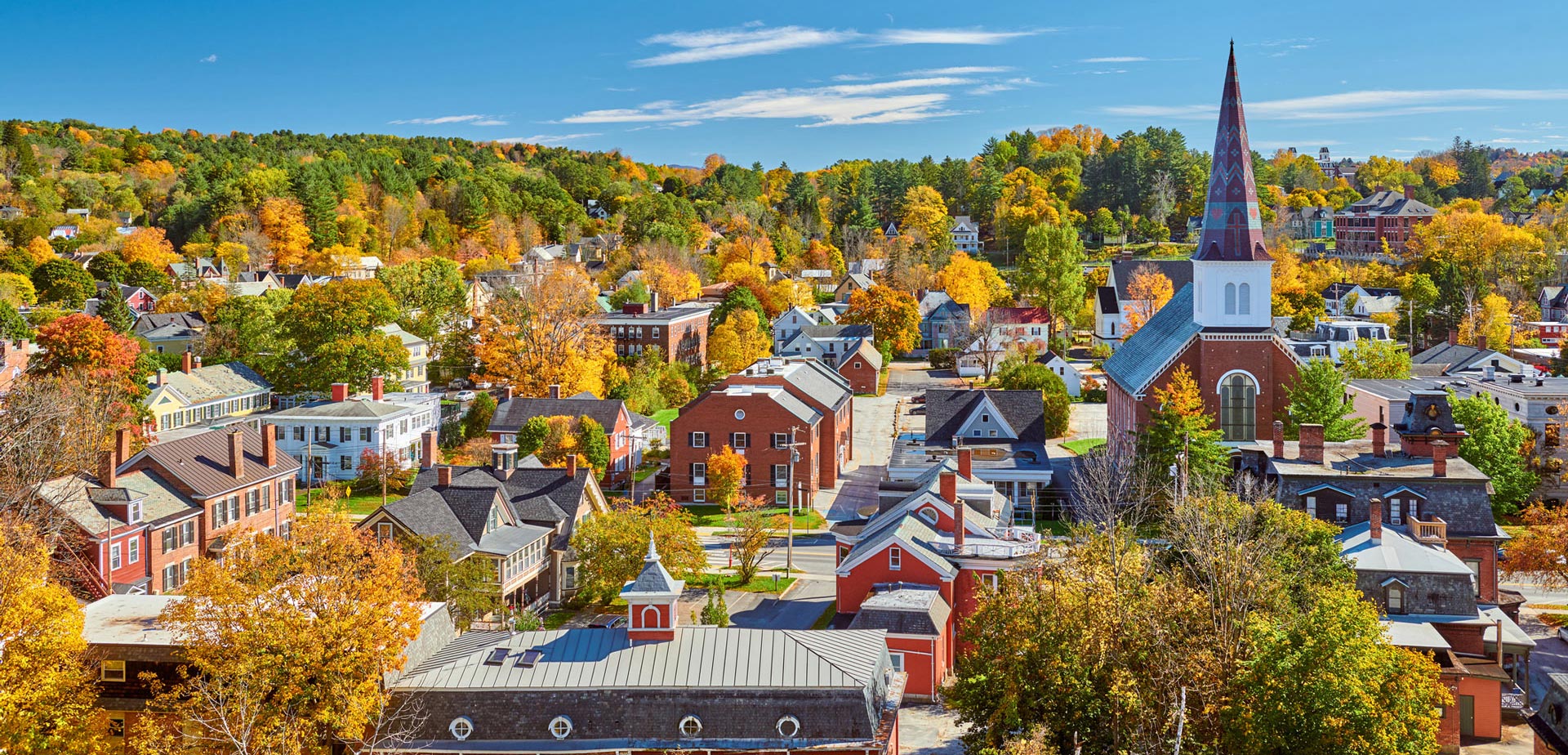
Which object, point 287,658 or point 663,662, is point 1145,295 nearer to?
point 663,662

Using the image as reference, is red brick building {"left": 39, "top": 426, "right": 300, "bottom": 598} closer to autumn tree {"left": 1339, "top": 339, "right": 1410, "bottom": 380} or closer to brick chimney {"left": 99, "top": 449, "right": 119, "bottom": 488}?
brick chimney {"left": 99, "top": 449, "right": 119, "bottom": 488}

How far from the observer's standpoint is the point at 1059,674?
2927 cm

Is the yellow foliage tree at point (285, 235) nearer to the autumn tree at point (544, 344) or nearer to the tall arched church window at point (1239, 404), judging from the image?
the autumn tree at point (544, 344)

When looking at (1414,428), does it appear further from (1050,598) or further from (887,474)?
(1050,598)

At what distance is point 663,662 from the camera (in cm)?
3234

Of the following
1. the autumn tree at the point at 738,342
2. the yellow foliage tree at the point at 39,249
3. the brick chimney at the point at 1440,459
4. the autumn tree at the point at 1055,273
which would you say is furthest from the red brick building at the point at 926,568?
the yellow foliage tree at the point at 39,249

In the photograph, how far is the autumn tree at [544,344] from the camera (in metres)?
82.8

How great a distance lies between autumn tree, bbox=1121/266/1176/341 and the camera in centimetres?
10425

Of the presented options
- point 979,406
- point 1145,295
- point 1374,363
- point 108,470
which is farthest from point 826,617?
point 1145,295

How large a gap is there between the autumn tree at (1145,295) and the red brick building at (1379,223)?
4180 centimetres

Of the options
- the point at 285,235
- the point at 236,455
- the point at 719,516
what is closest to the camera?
the point at 236,455

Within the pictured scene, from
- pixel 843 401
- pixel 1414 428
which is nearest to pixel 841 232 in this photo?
pixel 843 401

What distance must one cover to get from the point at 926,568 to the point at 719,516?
22791 millimetres

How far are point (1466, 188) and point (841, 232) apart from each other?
80187 mm
